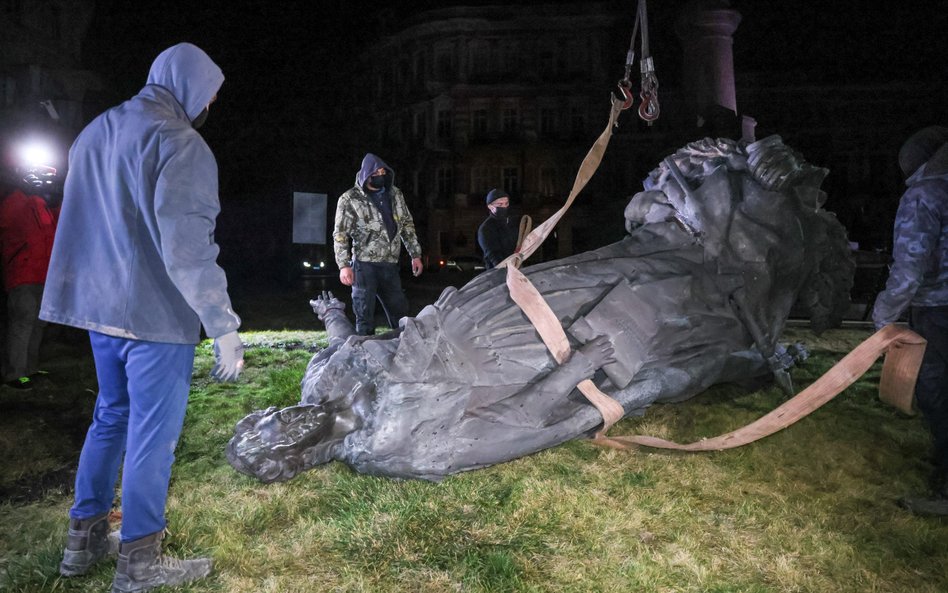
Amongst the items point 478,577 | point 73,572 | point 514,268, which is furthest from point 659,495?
point 73,572

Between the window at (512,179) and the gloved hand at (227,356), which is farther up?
the window at (512,179)

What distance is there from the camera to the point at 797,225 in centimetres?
441

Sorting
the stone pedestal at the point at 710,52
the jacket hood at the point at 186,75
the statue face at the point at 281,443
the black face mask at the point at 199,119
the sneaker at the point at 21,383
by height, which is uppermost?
the stone pedestal at the point at 710,52

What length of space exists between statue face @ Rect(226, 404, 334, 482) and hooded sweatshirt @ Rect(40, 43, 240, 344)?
0.77 m

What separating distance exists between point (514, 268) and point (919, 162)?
252 centimetres

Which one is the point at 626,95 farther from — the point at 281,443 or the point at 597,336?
the point at 281,443

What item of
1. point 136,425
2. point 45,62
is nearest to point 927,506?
point 136,425

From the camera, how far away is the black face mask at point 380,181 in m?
6.08

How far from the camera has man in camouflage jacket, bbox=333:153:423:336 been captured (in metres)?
6.02

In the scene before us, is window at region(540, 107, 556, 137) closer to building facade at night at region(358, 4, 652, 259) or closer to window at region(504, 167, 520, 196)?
building facade at night at region(358, 4, 652, 259)

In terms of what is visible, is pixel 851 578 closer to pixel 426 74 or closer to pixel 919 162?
pixel 919 162

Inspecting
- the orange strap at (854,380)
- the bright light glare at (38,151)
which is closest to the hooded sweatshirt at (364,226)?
the orange strap at (854,380)

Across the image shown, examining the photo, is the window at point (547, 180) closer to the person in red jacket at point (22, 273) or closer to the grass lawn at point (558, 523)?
the person in red jacket at point (22, 273)

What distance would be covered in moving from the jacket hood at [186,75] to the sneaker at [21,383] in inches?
168
